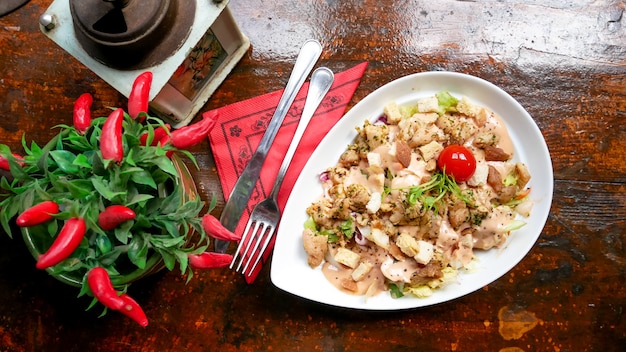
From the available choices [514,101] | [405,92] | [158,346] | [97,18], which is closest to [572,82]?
[514,101]

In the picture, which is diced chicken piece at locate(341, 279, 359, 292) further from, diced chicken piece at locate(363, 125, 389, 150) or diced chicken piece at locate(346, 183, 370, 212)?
diced chicken piece at locate(363, 125, 389, 150)

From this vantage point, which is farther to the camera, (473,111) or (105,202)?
(473,111)

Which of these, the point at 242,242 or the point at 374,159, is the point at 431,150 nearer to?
the point at 374,159

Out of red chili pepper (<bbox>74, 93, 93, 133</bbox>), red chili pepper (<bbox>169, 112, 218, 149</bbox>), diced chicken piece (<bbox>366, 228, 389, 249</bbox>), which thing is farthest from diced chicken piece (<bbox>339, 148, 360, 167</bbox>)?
red chili pepper (<bbox>74, 93, 93, 133</bbox>)

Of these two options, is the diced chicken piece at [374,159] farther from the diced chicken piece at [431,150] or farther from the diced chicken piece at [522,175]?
the diced chicken piece at [522,175]

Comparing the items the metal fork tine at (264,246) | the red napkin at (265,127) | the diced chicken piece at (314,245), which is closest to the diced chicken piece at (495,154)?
the red napkin at (265,127)

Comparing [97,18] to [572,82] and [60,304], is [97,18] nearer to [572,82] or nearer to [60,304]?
[60,304]

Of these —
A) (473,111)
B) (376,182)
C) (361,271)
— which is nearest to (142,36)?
(376,182)
